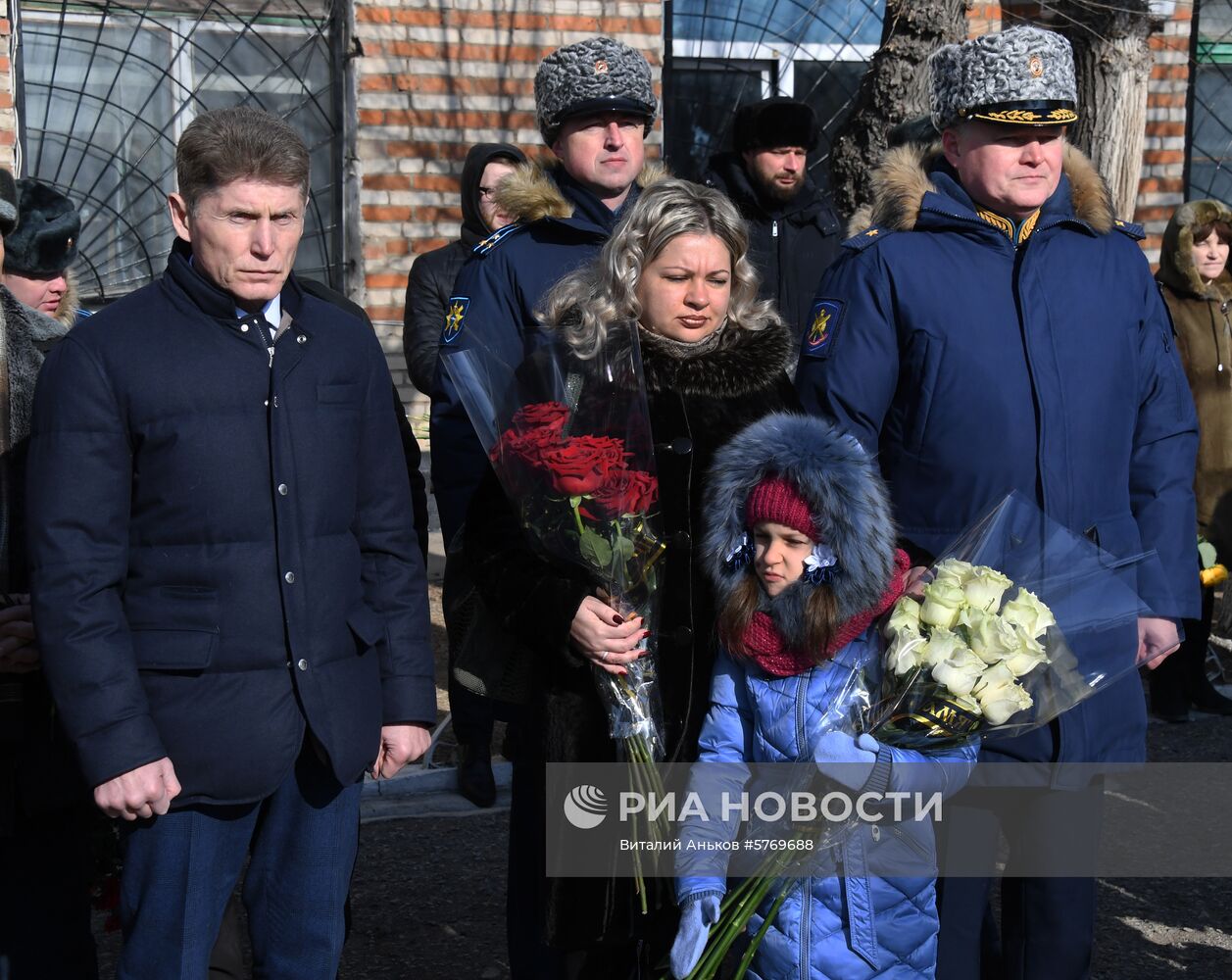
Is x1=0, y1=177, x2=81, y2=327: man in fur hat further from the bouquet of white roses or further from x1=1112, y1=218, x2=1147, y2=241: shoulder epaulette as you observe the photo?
x1=1112, y1=218, x2=1147, y2=241: shoulder epaulette

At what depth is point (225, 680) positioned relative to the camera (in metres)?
2.71

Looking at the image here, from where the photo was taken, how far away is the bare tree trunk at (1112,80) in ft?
21.7

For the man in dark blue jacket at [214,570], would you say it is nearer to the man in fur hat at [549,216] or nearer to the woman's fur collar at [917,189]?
the man in fur hat at [549,216]

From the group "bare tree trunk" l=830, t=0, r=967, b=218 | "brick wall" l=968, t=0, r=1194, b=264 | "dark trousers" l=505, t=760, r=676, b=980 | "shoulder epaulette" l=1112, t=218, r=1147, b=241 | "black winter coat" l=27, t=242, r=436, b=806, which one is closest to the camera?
"black winter coat" l=27, t=242, r=436, b=806

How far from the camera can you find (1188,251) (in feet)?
21.1

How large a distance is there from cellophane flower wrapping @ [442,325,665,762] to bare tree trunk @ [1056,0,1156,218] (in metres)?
4.29

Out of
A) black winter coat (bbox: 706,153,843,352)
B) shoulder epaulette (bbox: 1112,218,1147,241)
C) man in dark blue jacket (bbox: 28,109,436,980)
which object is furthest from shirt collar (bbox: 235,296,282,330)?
black winter coat (bbox: 706,153,843,352)

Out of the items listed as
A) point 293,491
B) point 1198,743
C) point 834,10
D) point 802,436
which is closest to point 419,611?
point 293,491

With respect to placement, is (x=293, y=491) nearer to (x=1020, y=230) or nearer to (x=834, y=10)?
(x=1020, y=230)

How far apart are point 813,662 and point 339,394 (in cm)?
100

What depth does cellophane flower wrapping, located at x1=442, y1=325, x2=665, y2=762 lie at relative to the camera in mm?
2873

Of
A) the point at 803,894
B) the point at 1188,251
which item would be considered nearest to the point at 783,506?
the point at 803,894

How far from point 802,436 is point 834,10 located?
270 inches

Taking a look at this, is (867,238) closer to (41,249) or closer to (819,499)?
(819,499)
